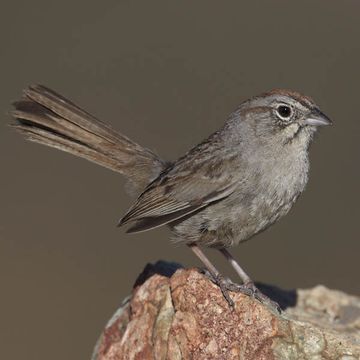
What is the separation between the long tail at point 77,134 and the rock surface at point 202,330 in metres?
1.20

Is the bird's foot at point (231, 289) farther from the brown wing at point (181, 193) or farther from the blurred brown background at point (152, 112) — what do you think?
the blurred brown background at point (152, 112)

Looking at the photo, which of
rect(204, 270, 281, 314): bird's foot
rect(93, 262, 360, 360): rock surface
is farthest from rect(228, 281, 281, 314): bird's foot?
rect(93, 262, 360, 360): rock surface

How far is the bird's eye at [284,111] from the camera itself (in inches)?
257

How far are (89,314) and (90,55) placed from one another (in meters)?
5.84

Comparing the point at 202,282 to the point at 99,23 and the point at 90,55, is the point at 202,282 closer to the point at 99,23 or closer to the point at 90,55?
the point at 90,55

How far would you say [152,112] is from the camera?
13.9 meters

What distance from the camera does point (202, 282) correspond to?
5.79m

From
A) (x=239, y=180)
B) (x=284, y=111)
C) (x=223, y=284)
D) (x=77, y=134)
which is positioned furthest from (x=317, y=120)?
(x=77, y=134)

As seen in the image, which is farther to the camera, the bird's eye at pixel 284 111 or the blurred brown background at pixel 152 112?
the blurred brown background at pixel 152 112

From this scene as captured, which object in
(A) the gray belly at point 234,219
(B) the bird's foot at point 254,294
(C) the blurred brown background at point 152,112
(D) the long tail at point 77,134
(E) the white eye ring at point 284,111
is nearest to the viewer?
(B) the bird's foot at point 254,294

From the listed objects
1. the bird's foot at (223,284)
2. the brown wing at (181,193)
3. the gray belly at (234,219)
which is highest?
the brown wing at (181,193)

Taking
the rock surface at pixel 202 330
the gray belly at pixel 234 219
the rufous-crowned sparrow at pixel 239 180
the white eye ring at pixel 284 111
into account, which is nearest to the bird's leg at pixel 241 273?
the rufous-crowned sparrow at pixel 239 180

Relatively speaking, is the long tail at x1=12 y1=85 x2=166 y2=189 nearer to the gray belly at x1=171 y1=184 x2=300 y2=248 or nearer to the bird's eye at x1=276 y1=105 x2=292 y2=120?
the gray belly at x1=171 y1=184 x2=300 y2=248

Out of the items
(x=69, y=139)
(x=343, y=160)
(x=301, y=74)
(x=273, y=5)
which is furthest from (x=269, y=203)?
(x=273, y=5)
